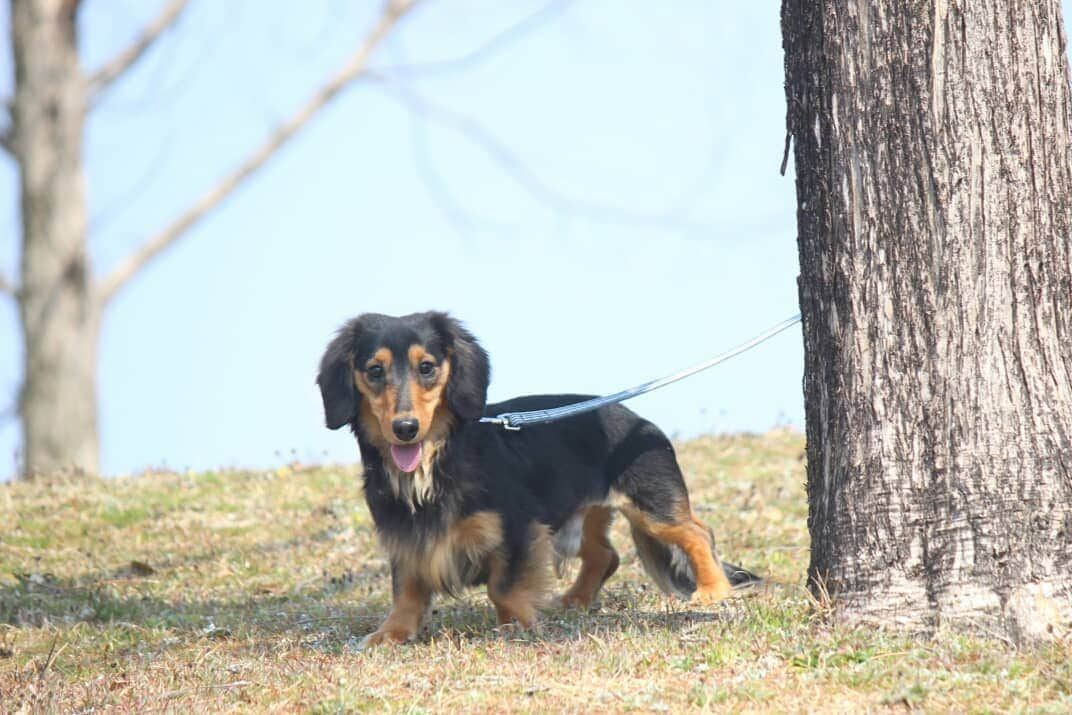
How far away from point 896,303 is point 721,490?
16.9 feet

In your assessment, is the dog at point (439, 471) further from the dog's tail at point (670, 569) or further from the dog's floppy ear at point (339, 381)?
the dog's tail at point (670, 569)

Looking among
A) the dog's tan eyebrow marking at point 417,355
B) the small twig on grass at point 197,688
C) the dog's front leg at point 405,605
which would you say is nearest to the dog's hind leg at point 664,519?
the dog's front leg at point 405,605

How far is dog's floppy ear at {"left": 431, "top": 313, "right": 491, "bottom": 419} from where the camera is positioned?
19.4ft

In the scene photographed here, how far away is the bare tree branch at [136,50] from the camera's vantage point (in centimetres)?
1550

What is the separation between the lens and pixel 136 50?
51.9 ft

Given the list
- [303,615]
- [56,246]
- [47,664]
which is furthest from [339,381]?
[56,246]

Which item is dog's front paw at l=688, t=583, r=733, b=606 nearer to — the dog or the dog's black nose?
the dog

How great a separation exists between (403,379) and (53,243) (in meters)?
10.5

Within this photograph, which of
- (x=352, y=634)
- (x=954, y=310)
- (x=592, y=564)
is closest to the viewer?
(x=954, y=310)

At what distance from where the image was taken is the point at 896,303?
4855 mm

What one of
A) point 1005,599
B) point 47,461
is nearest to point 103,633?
point 1005,599

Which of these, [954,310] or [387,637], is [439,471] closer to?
[387,637]

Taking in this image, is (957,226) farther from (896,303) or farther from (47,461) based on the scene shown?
(47,461)

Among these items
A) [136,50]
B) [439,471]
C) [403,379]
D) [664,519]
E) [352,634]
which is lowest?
[352,634]
